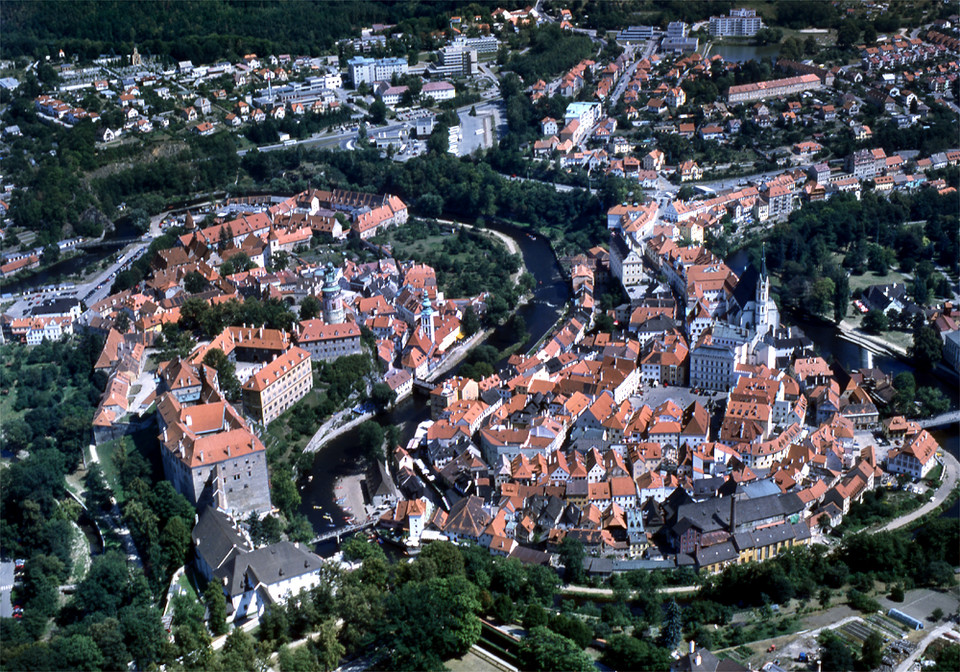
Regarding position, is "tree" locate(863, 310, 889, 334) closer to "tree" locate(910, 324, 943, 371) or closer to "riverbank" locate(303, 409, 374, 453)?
"tree" locate(910, 324, 943, 371)

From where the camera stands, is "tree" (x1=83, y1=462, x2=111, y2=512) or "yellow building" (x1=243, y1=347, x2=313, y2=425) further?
"yellow building" (x1=243, y1=347, x2=313, y2=425)

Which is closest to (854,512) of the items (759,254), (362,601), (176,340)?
(362,601)

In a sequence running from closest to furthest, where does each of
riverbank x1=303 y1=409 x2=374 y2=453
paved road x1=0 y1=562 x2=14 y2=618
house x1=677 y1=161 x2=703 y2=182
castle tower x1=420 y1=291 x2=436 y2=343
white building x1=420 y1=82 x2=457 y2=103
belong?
paved road x1=0 y1=562 x2=14 y2=618 < riverbank x1=303 y1=409 x2=374 y2=453 < castle tower x1=420 y1=291 x2=436 y2=343 < house x1=677 y1=161 x2=703 y2=182 < white building x1=420 y1=82 x2=457 y2=103

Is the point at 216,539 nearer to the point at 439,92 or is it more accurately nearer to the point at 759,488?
the point at 759,488

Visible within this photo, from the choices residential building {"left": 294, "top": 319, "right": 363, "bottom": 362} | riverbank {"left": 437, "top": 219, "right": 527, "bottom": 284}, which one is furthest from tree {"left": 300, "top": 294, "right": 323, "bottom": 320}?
riverbank {"left": 437, "top": 219, "right": 527, "bottom": 284}

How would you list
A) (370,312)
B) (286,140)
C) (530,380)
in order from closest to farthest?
(530,380)
(370,312)
(286,140)

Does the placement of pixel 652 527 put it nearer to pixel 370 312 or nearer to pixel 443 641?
pixel 443 641

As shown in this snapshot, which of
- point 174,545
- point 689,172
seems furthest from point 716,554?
point 689,172
